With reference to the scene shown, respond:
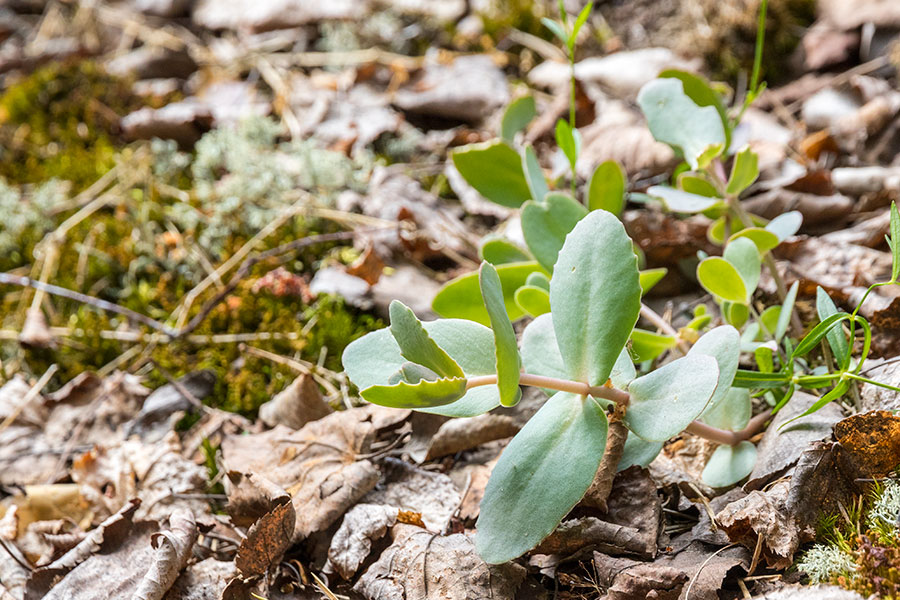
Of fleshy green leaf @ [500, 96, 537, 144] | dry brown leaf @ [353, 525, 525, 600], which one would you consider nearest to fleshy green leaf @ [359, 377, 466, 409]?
dry brown leaf @ [353, 525, 525, 600]

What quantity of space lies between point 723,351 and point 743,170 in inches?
23.3

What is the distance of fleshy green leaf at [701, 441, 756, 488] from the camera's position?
1.31 metres

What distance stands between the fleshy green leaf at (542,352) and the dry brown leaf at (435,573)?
359 millimetres

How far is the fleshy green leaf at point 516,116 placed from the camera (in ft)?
6.37

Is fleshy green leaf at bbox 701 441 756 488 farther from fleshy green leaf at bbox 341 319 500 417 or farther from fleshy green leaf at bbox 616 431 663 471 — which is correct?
fleshy green leaf at bbox 341 319 500 417

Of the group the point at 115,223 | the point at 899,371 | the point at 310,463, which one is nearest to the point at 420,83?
the point at 115,223

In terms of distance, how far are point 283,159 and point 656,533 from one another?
214 cm

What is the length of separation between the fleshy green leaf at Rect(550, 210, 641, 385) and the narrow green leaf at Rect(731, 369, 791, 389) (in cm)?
34

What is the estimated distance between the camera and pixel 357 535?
1446 millimetres

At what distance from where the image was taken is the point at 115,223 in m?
2.73

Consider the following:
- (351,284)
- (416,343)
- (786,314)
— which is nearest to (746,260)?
(786,314)

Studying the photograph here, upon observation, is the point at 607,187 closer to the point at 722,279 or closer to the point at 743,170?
the point at 743,170

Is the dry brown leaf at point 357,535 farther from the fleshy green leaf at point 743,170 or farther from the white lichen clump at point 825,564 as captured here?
the fleshy green leaf at point 743,170

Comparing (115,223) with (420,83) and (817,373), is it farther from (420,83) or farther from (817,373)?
(817,373)
